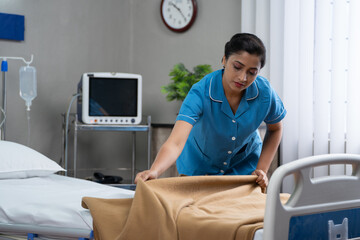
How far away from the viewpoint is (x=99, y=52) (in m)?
4.27

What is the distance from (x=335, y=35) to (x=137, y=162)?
82.5 inches

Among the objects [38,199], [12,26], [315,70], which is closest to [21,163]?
[38,199]

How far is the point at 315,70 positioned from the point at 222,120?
4.69ft

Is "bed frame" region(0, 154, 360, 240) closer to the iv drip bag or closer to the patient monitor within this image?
the patient monitor

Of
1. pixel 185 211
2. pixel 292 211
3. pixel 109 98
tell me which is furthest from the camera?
pixel 109 98

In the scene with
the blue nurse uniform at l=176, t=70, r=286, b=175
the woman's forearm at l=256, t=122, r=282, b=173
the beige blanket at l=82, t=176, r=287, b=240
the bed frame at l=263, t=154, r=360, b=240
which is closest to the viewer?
the bed frame at l=263, t=154, r=360, b=240

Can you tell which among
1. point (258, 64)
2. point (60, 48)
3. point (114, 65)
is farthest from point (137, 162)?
point (258, 64)

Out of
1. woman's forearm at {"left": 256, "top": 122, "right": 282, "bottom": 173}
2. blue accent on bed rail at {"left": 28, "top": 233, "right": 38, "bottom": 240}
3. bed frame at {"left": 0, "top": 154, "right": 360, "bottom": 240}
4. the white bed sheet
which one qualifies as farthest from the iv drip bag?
bed frame at {"left": 0, "top": 154, "right": 360, "bottom": 240}

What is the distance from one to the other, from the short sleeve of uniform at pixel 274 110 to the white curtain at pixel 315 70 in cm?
110

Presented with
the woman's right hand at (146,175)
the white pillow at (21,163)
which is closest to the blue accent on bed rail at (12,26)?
the white pillow at (21,163)

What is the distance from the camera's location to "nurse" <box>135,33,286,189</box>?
1.79m

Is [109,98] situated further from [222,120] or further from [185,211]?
[185,211]

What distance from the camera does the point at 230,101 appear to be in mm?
1981

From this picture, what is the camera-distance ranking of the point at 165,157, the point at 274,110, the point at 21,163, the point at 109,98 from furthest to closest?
the point at 109,98 < the point at 21,163 < the point at 274,110 < the point at 165,157
